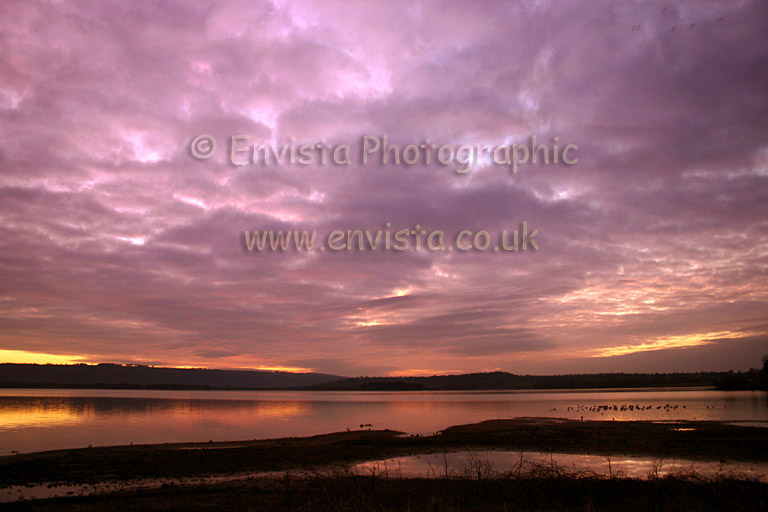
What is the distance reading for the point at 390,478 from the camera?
1844 cm

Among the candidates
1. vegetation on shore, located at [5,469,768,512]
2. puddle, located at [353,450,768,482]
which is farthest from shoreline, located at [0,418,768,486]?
vegetation on shore, located at [5,469,768,512]

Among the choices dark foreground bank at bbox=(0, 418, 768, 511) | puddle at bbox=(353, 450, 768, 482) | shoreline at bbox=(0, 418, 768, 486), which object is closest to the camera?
dark foreground bank at bbox=(0, 418, 768, 511)

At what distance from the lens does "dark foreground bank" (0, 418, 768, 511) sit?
39.3ft

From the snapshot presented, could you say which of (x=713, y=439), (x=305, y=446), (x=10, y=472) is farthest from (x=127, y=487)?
(x=713, y=439)

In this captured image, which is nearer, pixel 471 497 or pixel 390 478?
pixel 471 497

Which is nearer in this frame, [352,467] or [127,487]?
[127,487]

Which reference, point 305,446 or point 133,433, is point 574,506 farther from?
point 133,433

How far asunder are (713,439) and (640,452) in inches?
286

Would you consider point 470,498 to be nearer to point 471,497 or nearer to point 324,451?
point 471,497

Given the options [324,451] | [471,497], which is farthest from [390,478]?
[324,451]

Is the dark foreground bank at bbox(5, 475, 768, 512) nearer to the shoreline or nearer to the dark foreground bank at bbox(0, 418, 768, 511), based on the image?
the dark foreground bank at bbox(0, 418, 768, 511)

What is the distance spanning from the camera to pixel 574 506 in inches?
479

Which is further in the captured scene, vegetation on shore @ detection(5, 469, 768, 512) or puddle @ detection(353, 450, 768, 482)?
puddle @ detection(353, 450, 768, 482)

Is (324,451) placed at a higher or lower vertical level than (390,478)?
lower
